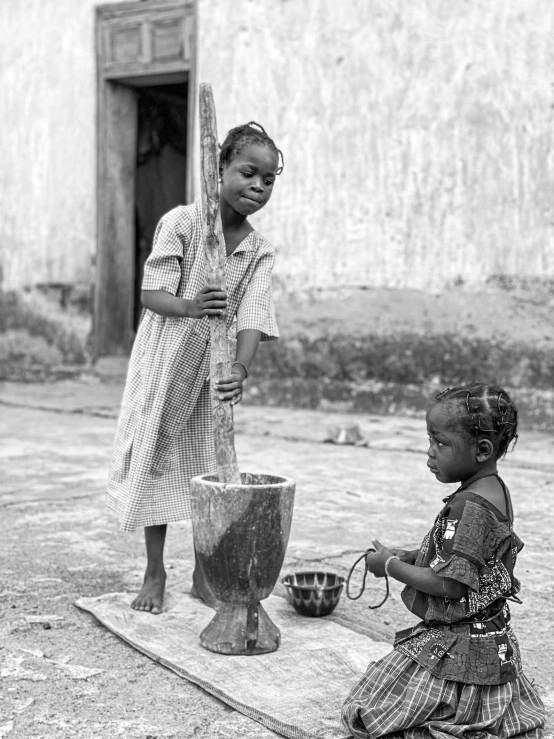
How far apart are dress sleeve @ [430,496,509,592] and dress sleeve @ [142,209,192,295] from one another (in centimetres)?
108

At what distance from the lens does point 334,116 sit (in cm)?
678

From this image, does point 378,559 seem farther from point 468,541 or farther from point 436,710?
point 436,710

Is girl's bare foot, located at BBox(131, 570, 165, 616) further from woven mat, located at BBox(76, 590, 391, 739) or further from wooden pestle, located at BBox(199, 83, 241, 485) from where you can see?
wooden pestle, located at BBox(199, 83, 241, 485)

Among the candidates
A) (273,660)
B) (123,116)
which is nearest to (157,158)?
(123,116)

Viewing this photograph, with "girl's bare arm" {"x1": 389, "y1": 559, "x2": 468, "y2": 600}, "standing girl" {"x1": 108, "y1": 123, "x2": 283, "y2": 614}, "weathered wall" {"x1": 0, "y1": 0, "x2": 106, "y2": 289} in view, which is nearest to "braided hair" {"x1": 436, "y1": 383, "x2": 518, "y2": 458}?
"girl's bare arm" {"x1": 389, "y1": 559, "x2": 468, "y2": 600}

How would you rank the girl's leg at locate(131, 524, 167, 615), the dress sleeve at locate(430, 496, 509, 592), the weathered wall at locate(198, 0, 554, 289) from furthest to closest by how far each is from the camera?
the weathered wall at locate(198, 0, 554, 289)
the girl's leg at locate(131, 524, 167, 615)
the dress sleeve at locate(430, 496, 509, 592)

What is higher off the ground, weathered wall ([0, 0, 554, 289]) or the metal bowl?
weathered wall ([0, 0, 554, 289])

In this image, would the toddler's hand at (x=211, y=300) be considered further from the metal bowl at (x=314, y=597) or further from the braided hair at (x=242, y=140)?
the metal bowl at (x=314, y=597)

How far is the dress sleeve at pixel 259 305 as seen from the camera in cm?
281

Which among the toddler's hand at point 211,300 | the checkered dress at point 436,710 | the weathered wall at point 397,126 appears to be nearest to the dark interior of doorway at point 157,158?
the weathered wall at point 397,126

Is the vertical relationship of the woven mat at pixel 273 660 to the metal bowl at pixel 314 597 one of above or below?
below

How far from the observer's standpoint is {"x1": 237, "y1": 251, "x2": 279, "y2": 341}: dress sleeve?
2811mm

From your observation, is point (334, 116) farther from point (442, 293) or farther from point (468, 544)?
point (468, 544)

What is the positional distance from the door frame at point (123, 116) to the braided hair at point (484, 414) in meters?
5.45
